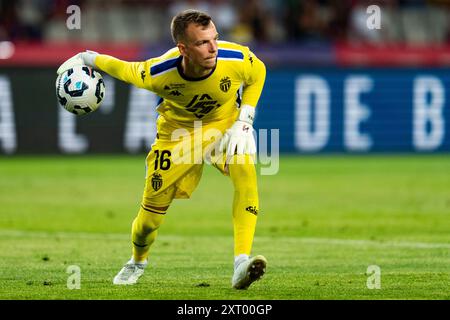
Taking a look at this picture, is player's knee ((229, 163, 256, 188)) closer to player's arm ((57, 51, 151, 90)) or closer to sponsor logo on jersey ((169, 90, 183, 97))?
sponsor logo on jersey ((169, 90, 183, 97))

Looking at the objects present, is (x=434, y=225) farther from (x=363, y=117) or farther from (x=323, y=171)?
(x=363, y=117)

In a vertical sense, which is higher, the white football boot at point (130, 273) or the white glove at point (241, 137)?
the white glove at point (241, 137)

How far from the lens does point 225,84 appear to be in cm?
976

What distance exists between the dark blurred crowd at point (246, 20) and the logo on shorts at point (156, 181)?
15861mm

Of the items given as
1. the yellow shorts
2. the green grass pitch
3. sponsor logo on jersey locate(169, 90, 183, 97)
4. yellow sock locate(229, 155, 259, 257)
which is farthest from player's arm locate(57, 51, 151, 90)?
the green grass pitch

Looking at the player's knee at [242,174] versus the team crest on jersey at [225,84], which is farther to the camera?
the team crest on jersey at [225,84]

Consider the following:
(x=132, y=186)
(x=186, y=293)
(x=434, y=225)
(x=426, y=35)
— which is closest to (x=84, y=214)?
(x=132, y=186)

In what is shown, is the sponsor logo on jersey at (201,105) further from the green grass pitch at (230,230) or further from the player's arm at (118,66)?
the green grass pitch at (230,230)

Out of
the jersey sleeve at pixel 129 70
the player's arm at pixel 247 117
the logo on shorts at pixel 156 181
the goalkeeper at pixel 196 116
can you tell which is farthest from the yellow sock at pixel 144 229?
the jersey sleeve at pixel 129 70

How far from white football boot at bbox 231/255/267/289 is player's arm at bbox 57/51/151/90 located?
1782 millimetres

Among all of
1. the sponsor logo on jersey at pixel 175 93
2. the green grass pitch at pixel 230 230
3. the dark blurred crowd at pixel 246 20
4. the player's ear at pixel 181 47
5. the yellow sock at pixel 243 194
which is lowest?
the green grass pitch at pixel 230 230

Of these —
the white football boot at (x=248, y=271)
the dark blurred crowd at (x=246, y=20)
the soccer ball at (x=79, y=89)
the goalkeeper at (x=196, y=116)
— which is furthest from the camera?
the dark blurred crowd at (x=246, y=20)

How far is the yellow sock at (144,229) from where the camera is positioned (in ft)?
32.7

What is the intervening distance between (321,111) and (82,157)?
5086mm
